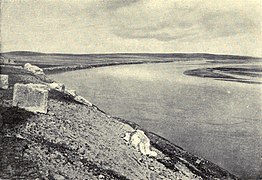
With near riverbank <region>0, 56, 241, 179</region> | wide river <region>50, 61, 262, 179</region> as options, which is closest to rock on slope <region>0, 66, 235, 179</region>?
near riverbank <region>0, 56, 241, 179</region>

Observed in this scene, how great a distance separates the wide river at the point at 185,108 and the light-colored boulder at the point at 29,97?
766 mm

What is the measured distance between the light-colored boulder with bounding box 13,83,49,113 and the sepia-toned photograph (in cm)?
10

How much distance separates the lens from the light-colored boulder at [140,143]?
3527 millimetres

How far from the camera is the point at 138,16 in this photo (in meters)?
3.80

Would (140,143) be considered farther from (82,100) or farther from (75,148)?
(82,100)

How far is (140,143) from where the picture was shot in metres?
3.55

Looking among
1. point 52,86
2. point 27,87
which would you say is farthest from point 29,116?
point 52,86

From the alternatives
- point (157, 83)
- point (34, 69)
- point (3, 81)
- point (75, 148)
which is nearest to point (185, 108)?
point (157, 83)

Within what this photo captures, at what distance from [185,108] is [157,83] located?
41 centimetres

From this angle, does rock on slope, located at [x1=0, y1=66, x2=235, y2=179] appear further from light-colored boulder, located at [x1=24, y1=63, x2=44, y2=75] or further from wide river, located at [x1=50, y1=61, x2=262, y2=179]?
wide river, located at [x1=50, y1=61, x2=262, y2=179]

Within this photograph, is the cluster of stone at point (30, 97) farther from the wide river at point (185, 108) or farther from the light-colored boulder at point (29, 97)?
the wide river at point (185, 108)

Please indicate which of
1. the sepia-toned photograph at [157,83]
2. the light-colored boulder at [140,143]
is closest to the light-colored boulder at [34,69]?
the sepia-toned photograph at [157,83]

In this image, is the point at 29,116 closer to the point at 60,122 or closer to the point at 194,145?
the point at 60,122

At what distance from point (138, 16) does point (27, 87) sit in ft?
4.38
